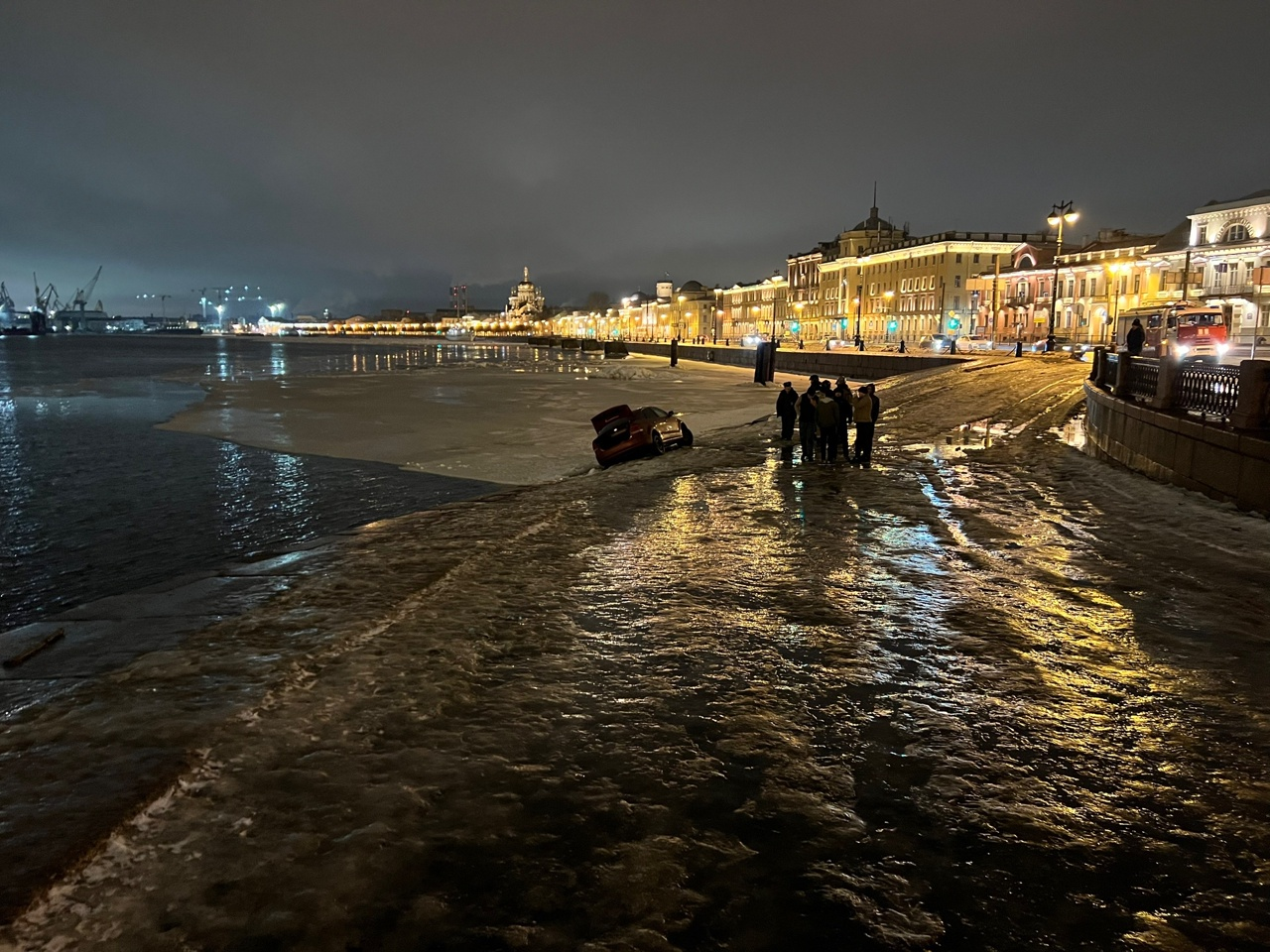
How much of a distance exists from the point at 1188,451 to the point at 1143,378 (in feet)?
14.9

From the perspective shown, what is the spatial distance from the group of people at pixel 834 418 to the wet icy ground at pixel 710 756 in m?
Result: 6.58

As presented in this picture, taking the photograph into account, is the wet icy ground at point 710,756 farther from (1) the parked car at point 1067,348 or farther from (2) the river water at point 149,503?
(1) the parked car at point 1067,348

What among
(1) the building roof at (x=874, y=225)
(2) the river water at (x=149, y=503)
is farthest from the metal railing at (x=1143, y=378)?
(1) the building roof at (x=874, y=225)

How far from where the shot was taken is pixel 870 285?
413 ft

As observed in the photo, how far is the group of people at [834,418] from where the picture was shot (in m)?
17.1

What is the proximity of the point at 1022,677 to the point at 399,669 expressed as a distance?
5.18 meters

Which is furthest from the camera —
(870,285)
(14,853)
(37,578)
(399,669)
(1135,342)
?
(870,285)

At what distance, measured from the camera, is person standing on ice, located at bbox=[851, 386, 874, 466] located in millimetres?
16922

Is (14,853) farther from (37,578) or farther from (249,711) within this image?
(37,578)

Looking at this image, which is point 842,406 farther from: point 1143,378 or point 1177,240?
point 1177,240

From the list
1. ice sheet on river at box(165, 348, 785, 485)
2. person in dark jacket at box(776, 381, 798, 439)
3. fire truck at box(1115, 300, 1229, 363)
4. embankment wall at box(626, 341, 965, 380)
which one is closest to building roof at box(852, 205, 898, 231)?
embankment wall at box(626, 341, 965, 380)

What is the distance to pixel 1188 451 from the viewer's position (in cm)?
1427

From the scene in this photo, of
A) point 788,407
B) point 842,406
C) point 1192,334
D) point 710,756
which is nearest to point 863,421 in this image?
point 842,406

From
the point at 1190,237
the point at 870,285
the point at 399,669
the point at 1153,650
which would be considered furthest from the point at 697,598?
the point at 870,285
